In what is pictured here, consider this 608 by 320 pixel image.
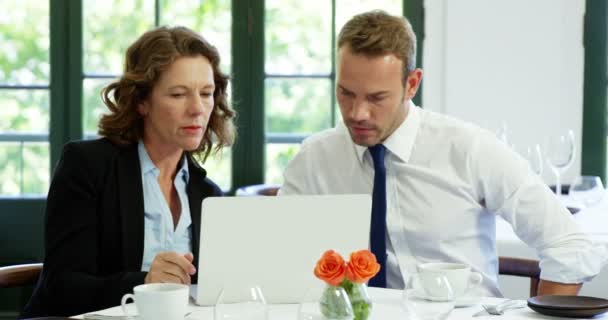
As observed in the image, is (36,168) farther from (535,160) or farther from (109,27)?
(535,160)

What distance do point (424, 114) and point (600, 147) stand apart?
2.11 metres

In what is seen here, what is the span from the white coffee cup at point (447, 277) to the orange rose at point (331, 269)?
0.49 feet

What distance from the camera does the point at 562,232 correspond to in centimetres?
263

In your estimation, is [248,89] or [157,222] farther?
[248,89]

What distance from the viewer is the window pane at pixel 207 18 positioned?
502 centimetres

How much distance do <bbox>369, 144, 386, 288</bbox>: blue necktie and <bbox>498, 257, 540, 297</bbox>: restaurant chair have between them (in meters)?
0.40

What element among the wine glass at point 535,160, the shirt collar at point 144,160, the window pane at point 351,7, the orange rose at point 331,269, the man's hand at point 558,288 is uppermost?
the window pane at point 351,7

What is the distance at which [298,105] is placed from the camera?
509 centimetres

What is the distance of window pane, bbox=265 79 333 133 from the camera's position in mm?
5090

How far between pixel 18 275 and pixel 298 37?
262 centimetres

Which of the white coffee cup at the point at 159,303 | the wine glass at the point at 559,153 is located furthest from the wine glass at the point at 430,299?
the wine glass at the point at 559,153

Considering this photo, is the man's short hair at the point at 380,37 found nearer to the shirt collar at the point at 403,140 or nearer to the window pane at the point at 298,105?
A: the shirt collar at the point at 403,140

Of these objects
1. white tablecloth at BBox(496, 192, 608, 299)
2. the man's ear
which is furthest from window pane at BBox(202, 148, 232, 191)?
the man's ear

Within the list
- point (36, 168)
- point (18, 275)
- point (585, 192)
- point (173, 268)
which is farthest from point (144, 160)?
point (36, 168)
